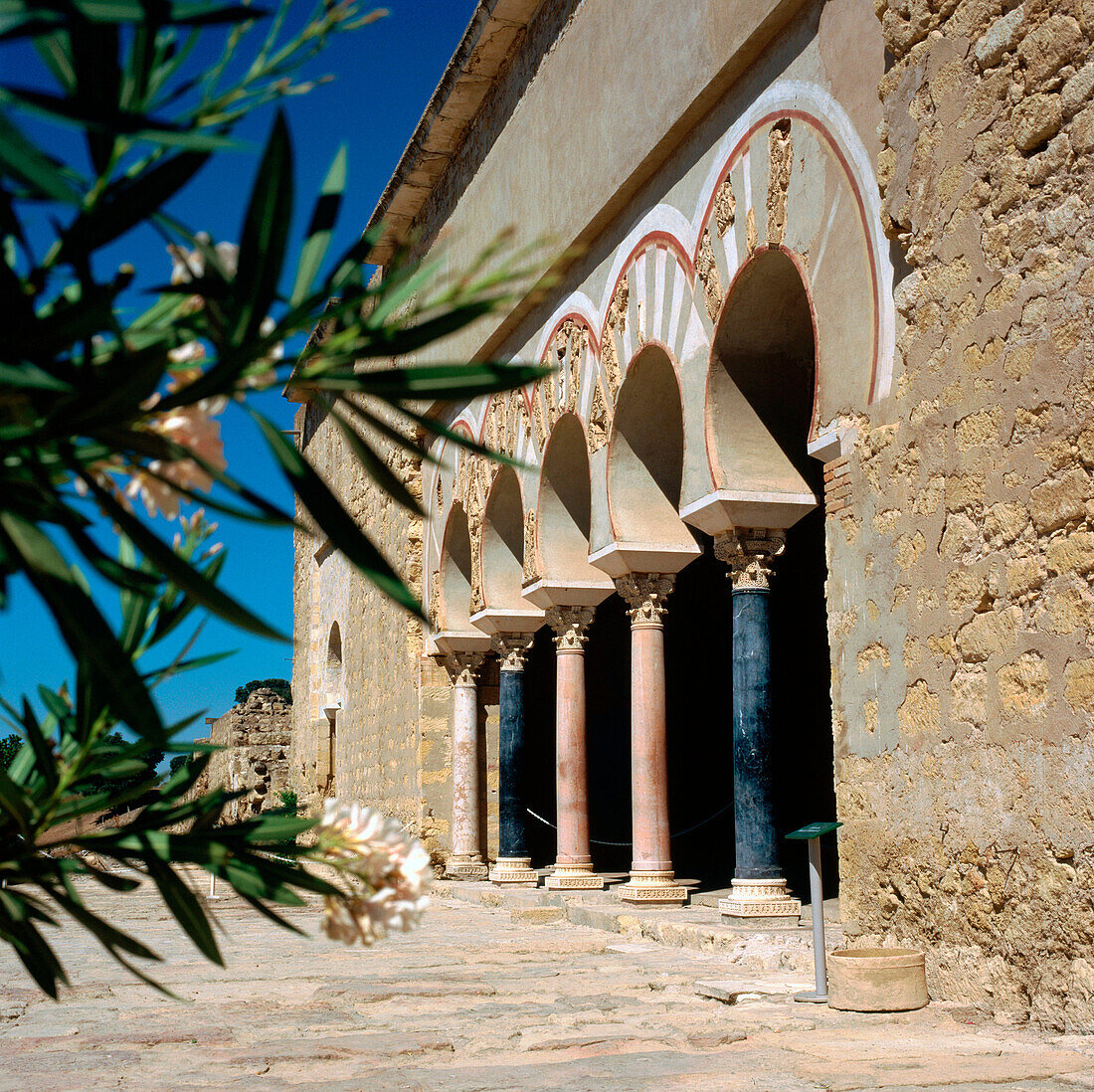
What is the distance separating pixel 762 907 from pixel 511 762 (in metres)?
5.10

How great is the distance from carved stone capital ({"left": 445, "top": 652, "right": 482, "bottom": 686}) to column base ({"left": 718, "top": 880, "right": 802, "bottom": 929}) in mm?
6145

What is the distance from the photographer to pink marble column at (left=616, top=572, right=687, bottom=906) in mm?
8505

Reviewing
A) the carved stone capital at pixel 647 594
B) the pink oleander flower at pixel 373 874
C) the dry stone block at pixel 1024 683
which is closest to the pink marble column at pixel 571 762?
the carved stone capital at pixel 647 594

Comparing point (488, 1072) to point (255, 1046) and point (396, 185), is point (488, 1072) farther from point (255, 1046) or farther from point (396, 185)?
point (396, 185)

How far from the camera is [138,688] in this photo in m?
0.84

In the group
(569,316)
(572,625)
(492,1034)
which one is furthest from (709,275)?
(492,1034)

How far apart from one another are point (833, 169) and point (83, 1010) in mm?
5242

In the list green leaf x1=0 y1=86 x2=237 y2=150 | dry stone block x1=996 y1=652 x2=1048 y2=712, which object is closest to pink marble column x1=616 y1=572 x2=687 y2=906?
dry stone block x1=996 y1=652 x2=1048 y2=712

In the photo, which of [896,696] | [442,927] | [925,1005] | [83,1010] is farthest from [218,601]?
[442,927]

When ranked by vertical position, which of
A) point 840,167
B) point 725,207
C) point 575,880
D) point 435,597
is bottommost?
point 575,880

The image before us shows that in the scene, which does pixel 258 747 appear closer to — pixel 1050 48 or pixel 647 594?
pixel 647 594

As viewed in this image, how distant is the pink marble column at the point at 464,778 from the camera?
40.6ft

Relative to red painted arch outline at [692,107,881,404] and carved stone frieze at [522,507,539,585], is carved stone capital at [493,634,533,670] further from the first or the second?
red painted arch outline at [692,107,881,404]

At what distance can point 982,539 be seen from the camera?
4.82m
